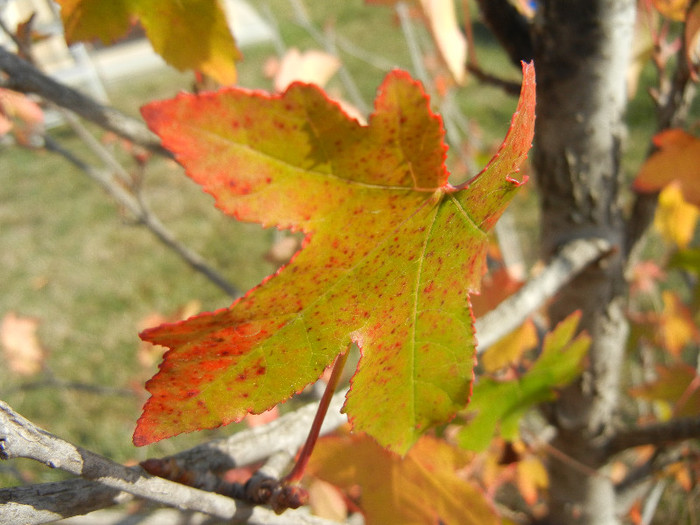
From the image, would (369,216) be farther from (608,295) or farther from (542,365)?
(608,295)

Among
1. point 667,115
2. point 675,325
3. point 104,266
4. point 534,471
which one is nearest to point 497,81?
point 667,115

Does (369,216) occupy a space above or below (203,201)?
above

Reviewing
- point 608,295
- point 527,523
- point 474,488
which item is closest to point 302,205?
point 474,488

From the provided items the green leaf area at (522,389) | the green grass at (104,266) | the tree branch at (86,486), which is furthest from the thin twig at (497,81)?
the green grass at (104,266)

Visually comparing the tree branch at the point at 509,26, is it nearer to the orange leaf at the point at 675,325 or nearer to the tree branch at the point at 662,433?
the tree branch at the point at 662,433

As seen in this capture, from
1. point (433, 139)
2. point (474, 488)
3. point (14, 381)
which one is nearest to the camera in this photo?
point (433, 139)

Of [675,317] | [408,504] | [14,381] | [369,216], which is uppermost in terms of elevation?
[369,216]
